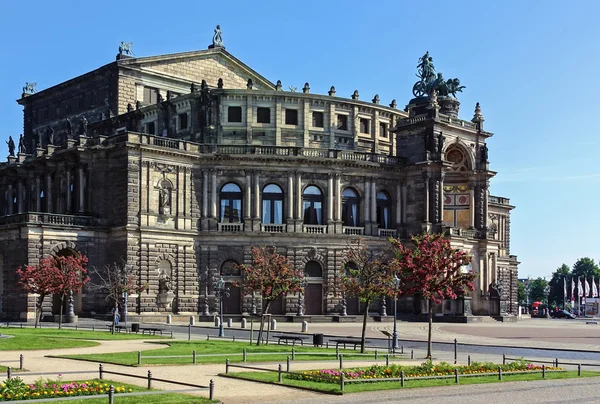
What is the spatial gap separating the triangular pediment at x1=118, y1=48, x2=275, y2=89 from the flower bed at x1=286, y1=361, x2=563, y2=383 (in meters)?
67.1

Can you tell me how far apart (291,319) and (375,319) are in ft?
27.8

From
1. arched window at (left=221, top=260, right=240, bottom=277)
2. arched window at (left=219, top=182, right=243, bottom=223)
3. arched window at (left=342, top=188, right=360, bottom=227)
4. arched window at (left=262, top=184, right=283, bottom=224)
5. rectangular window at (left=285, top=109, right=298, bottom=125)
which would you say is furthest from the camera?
→ rectangular window at (left=285, top=109, right=298, bottom=125)

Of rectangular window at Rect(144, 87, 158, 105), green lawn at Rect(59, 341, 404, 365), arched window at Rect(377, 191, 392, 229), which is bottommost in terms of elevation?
green lawn at Rect(59, 341, 404, 365)

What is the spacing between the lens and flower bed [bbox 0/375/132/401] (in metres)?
24.0

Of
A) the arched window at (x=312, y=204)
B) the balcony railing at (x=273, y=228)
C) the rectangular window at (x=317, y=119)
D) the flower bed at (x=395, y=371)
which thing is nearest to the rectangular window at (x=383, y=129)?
the rectangular window at (x=317, y=119)

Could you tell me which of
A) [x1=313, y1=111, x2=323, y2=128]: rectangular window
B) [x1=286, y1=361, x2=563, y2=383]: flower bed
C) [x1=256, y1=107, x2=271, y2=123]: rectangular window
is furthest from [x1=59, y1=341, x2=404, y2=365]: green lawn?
[x1=313, y1=111, x2=323, y2=128]: rectangular window

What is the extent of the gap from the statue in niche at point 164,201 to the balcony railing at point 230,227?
5266mm

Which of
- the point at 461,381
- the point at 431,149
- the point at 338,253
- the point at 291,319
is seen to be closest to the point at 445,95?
the point at 431,149

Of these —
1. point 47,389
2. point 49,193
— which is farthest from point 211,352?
point 49,193

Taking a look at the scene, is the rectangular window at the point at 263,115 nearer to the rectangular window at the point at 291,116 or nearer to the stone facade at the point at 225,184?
the stone facade at the point at 225,184

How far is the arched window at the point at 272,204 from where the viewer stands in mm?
86500

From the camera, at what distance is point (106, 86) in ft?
315

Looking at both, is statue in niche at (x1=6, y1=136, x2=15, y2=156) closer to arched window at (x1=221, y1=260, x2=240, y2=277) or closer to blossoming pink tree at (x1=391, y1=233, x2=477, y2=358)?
arched window at (x1=221, y1=260, x2=240, y2=277)

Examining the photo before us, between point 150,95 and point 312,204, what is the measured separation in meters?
22.6
